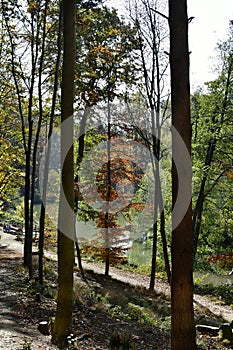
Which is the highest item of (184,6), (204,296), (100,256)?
(184,6)

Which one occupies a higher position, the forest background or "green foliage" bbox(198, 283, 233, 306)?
the forest background

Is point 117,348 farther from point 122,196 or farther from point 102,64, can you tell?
point 102,64

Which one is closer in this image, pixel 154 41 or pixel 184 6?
pixel 184 6

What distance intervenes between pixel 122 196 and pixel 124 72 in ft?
18.3

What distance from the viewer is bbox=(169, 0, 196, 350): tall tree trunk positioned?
5.44m

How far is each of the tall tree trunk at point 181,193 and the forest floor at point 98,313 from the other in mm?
1961

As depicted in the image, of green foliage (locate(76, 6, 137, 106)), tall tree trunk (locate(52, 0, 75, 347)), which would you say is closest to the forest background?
green foliage (locate(76, 6, 137, 106))

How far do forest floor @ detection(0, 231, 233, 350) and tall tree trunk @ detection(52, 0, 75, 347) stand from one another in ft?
1.53

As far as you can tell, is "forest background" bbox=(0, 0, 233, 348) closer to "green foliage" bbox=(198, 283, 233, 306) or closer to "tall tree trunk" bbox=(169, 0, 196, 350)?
"green foliage" bbox=(198, 283, 233, 306)

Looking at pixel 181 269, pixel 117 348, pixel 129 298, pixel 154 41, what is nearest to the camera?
pixel 181 269

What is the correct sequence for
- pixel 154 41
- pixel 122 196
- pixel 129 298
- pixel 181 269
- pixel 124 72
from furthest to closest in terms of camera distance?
pixel 122 196, pixel 124 72, pixel 154 41, pixel 129 298, pixel 181 269

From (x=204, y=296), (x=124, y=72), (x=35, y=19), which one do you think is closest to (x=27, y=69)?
(x=35, y=19)

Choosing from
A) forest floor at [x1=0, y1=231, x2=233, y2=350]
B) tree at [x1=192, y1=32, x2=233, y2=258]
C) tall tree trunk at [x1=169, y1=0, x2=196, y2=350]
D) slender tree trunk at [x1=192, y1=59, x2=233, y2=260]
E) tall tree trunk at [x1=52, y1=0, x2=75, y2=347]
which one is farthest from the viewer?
slender tree trunk at [x1=192, y1=59, x2=233, y2=260]

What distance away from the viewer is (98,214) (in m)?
17.2
